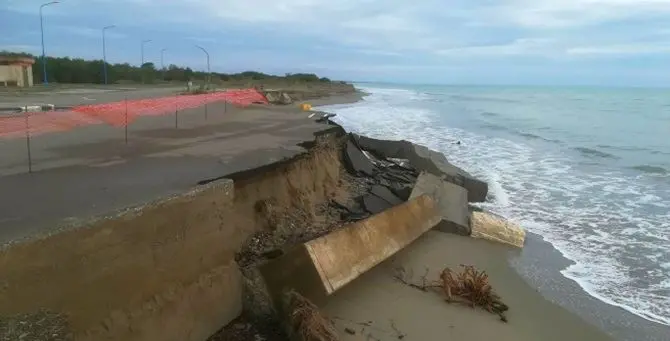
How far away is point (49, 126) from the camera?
11891 mm

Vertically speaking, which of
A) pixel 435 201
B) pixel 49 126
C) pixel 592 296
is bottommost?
pixel 592 296

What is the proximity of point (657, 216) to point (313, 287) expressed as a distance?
937 cm

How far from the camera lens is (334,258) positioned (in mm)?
5508

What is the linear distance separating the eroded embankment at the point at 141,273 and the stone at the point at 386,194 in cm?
368

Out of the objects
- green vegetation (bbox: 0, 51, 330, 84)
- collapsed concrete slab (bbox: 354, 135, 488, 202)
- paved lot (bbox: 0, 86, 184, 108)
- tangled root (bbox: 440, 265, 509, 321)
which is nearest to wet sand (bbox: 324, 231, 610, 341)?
tangled root (bbox: 440, 265, 509, 321)

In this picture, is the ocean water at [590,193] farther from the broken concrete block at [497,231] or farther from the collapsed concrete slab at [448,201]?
the collapsed concrete slab at [448,201]

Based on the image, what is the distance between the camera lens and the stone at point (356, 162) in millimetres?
11633

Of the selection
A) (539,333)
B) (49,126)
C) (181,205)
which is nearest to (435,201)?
(539,333)

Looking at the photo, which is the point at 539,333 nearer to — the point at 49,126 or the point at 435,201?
the point at 435,201

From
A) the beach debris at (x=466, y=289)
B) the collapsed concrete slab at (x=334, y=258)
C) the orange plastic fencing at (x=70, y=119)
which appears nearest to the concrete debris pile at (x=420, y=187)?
the collapsed concrete slab at (x=334, y=258)

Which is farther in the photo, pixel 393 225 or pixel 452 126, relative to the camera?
pixel 452 126

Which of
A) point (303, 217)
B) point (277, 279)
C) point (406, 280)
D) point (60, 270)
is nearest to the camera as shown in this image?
point (60, 270)

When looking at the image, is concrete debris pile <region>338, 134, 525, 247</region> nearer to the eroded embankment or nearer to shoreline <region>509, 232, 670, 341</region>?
shoreline <region>509, 232, 670, 341</region>

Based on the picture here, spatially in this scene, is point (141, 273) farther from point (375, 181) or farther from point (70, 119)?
point (70, 119)
